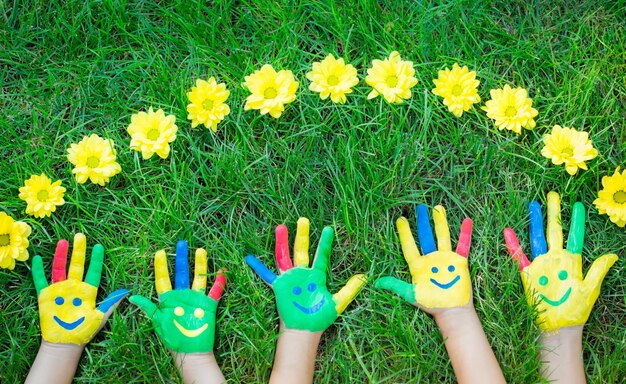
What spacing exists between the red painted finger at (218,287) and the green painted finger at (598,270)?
40.8 inches

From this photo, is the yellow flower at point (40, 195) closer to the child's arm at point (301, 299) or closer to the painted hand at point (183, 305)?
the painted hand at point (183, 305)

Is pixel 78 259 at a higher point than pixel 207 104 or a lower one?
lower

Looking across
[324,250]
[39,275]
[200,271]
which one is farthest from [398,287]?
[39,275]

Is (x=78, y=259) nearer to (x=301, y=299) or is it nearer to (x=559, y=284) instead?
(x=301, y=299)

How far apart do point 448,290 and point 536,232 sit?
325mm

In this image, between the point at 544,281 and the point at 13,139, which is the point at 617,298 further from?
the point at 13,139

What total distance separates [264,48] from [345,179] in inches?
19.9

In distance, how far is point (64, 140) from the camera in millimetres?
2158

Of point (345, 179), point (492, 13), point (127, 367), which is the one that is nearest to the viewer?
point (127, 367)

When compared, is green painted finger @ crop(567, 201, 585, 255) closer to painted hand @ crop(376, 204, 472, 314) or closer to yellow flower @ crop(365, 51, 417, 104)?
painted hand @ crop(376, 204, 472, 314)

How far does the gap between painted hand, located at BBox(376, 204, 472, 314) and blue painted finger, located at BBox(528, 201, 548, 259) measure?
0.62 ft

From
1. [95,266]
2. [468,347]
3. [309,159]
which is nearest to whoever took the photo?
[468,347]

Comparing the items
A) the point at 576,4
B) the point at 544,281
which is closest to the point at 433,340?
the point at 544,281

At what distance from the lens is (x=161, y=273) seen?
1.99 metres
